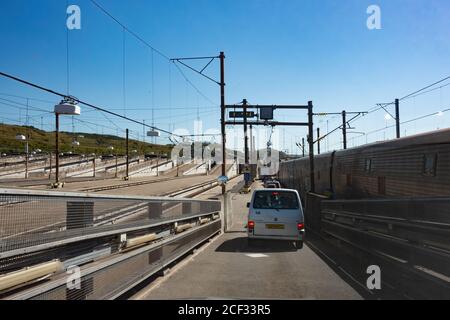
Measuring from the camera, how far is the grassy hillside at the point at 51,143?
334 ft

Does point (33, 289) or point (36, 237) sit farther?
point (36, 237)

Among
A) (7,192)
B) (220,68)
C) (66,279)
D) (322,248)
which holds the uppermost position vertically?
(220,68)

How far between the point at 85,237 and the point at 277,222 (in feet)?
29.7

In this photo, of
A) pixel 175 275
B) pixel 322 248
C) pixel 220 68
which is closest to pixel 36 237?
pixel 175 275

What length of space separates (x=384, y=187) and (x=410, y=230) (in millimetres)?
8563

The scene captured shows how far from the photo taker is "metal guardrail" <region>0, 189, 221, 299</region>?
4.73m

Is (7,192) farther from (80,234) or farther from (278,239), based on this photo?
(278,239)

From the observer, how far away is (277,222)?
1458cm

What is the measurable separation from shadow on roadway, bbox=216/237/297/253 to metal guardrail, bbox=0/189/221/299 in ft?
12.0

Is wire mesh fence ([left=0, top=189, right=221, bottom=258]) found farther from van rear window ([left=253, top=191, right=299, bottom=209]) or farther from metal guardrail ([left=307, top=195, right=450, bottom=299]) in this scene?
van rear window ([left=253, top=191, right=299, bottom=209])

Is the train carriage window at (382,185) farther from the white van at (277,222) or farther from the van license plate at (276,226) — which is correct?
the van license plate at (276,226)

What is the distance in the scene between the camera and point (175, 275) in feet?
31.6

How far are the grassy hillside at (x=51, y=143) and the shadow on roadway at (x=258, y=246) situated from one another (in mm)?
78346

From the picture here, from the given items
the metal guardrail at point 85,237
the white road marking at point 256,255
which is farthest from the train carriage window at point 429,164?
the metal guardrail at point 85,237
